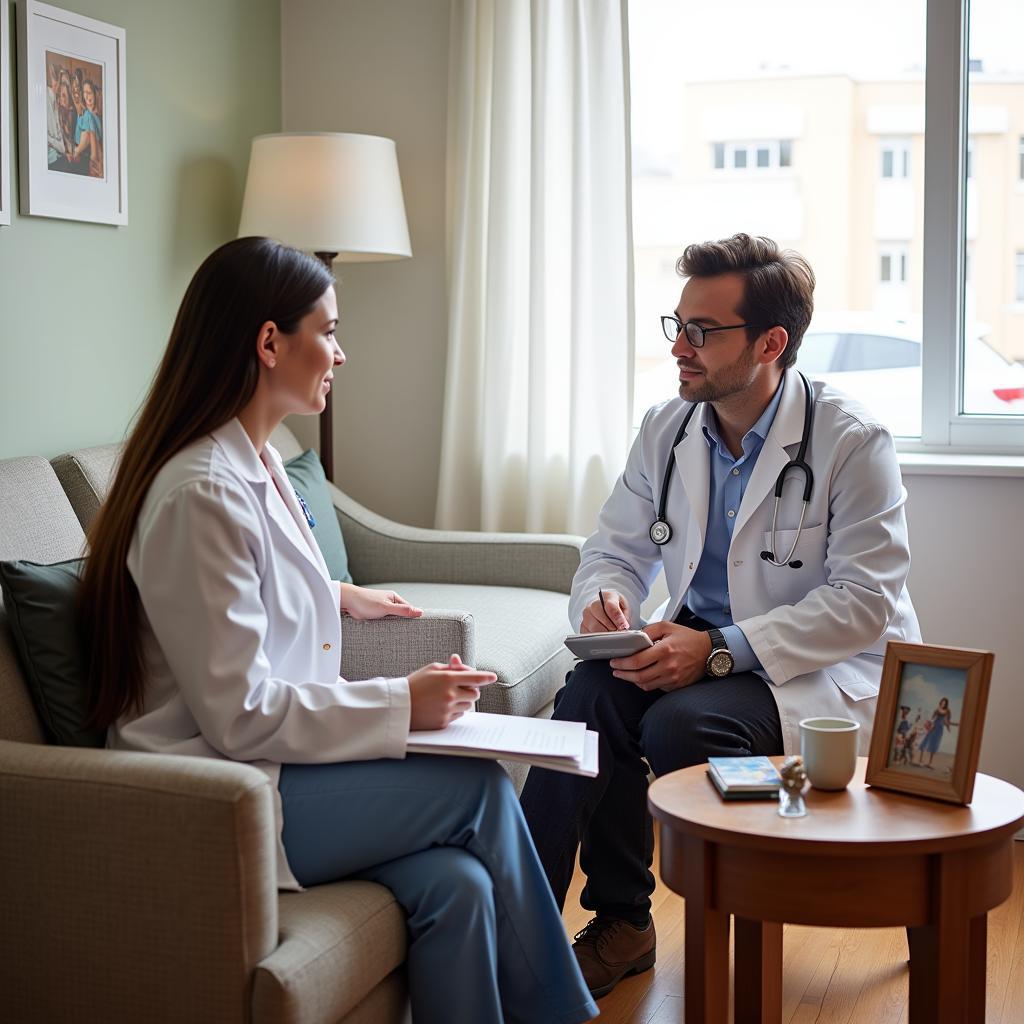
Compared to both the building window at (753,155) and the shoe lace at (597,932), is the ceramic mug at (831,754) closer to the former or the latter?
the shoe lace at (597,932)

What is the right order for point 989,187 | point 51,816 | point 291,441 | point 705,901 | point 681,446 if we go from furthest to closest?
point 291,441
point 989,187
point 681,446
point 705,901
point 51,816

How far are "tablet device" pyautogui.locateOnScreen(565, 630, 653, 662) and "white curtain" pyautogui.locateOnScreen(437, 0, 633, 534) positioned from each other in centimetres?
132

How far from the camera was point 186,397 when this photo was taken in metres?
1.77

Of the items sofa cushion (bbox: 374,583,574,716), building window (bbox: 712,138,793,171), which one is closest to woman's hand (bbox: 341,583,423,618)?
sofa cushion (bbox: 374,583,574,716)

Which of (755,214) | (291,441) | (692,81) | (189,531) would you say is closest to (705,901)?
(189,531)

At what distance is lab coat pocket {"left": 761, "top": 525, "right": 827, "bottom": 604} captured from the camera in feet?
7.74

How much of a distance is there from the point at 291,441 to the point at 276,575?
1818mm

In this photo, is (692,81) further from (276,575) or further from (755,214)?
(276,575)

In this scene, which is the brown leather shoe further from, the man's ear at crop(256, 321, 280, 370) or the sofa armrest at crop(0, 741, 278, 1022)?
the man's ear at crop(256, 321, 280, 370)

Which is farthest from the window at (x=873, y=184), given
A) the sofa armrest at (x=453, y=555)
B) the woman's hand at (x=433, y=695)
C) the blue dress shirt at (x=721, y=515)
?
the woman's hand at (x=433, y=695)

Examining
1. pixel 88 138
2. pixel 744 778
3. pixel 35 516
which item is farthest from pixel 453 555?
pixel 744 778

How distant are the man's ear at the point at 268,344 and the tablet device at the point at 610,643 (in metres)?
0.77

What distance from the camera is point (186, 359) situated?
1.78 meters

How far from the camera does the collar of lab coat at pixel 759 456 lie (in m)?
2.39
